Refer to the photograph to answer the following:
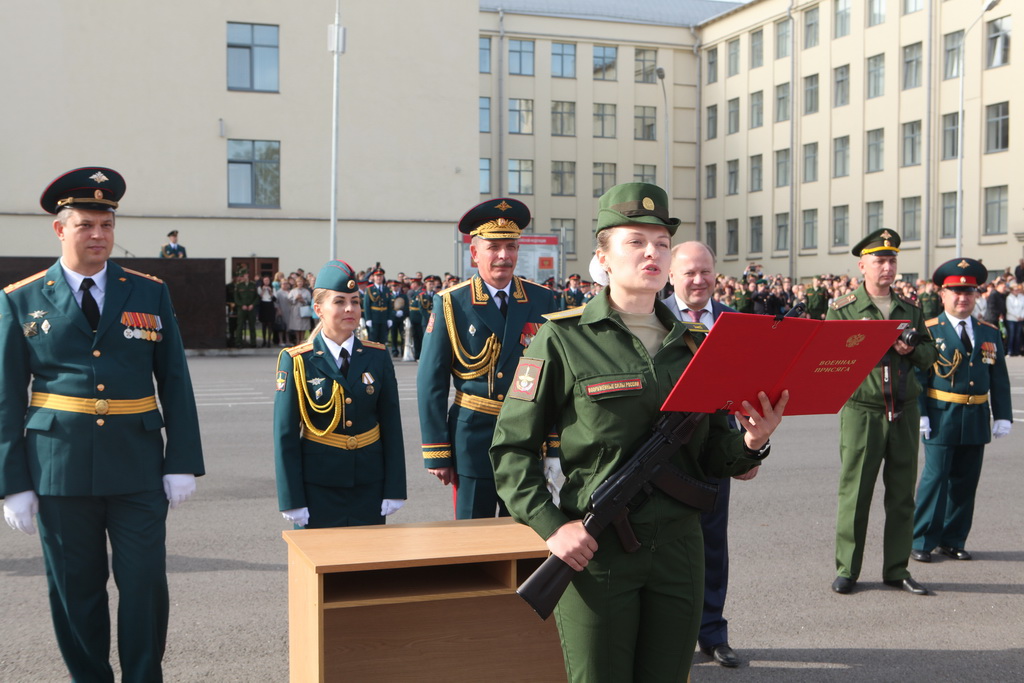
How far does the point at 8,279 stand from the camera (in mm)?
24062

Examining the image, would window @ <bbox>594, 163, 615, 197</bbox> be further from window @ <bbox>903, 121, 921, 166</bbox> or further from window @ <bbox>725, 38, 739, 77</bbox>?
window @ <bbox>903, 121, 921, 166</bbox>

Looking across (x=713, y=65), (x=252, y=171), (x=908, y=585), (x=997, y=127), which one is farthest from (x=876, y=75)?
(x=908, y=585)

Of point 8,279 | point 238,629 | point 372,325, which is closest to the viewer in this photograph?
point 238,629

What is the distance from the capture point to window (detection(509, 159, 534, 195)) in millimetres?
60469

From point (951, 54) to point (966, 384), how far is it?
4281 centimetres

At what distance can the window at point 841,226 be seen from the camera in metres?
51.7

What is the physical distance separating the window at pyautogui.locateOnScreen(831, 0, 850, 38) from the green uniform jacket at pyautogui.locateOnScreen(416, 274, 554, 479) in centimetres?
5049

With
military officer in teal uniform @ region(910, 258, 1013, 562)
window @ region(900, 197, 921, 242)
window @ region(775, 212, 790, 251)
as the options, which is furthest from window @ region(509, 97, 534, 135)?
military officer in teal uniform @ region(910, 258, 1013, 562)

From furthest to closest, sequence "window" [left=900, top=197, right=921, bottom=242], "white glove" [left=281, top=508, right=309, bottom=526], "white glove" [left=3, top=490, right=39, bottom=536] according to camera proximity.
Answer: "window" [left=900, top=197, right=921, bottom=242]
"white glove" [left=281, top=508, right=309, bottom=526]
"white glove" [left=3, top=490, right=39, bottom=536]

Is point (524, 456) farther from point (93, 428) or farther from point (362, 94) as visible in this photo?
point (362, 94)

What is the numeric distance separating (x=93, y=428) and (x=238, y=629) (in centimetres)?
180

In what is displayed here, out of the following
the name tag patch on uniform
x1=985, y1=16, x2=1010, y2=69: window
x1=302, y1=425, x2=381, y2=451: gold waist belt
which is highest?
x1=985, y1=16, x2=1010, y2=69: window

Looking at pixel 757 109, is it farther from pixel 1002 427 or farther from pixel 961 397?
pixel 961 397

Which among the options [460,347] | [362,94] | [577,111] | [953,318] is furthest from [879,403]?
[577,111]
